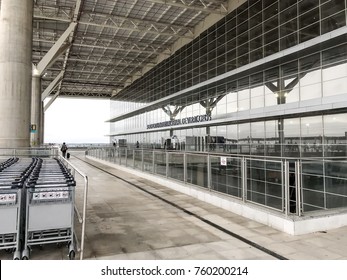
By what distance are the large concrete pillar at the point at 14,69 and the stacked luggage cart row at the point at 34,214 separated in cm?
1094

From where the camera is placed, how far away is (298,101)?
22469mm

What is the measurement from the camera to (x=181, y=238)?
6152 mm

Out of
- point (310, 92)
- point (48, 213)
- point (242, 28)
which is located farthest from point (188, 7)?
point (48, 213)

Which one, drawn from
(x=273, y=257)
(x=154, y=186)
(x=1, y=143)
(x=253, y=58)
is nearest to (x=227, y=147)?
(x=253, y=58)

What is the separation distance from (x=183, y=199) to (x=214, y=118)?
23.5m

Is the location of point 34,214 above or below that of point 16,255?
above

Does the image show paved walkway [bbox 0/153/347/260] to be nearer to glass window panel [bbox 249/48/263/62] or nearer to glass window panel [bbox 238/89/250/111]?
glass window panel [bbox 249/48/263/62]

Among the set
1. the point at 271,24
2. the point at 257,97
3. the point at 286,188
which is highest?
the point at 271,24

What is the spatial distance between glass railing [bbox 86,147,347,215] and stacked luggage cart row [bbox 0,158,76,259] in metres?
4.78

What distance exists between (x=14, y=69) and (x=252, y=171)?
12.5 metres

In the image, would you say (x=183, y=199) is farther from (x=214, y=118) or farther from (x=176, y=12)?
(x=176, y=12)

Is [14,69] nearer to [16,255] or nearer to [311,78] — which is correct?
[16,255]

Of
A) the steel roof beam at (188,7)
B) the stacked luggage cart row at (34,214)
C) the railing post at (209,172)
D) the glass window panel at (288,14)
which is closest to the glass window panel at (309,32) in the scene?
the glass window panel at (288,14)

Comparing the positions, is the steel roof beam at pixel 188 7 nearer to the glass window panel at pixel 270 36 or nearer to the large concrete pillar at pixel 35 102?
the glass window panel at pixel 270 36
